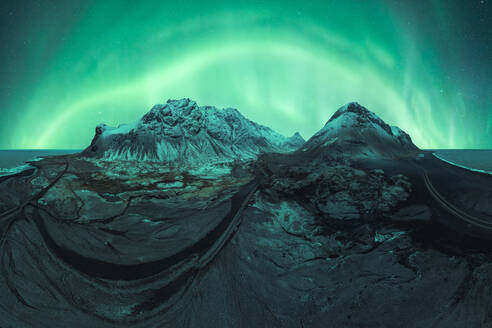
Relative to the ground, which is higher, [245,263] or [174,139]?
[174,139]

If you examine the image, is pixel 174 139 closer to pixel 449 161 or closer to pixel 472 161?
pixel 449 161

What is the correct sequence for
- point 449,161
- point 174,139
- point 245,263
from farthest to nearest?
point 174,139 < point 449,161 < point 245,263

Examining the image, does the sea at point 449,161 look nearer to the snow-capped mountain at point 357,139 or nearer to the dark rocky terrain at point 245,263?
the snow-capped mountain at point 357,139

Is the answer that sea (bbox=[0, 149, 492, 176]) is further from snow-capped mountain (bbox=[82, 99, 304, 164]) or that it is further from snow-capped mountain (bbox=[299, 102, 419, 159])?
snow-capped mountain (bbox=[82, 99, 304, 164])

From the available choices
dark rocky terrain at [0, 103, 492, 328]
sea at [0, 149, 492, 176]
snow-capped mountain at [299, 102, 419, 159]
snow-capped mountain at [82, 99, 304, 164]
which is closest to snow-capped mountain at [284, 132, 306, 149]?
snow-capped mountain at [82, 99, 304, 164]

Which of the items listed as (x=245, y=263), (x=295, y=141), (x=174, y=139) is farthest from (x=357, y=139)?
(x=295, y=141)
